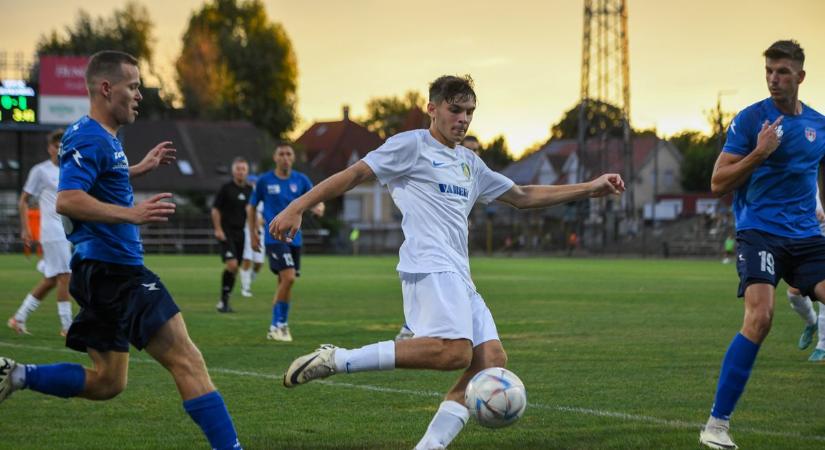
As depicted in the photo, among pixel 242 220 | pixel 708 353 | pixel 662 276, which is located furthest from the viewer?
pixel 662 276

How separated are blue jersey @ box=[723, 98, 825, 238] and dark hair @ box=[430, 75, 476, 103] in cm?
176

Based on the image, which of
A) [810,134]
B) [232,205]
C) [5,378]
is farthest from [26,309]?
[810,134]

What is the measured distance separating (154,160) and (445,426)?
226 centimetres

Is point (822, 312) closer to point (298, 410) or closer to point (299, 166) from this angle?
point (298, 410)

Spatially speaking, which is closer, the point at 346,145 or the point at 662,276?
the point at 662,276

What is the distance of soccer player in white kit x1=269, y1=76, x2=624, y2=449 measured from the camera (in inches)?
247

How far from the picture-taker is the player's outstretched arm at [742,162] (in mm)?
6895

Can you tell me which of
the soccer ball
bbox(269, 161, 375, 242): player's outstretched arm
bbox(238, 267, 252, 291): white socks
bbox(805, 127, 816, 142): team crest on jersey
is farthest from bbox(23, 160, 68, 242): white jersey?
bbox(805, 127, 816, 142): team crest on jersey

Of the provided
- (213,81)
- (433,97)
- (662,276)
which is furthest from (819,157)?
(213,81)

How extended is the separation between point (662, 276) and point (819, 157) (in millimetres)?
26195

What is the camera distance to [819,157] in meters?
7.44

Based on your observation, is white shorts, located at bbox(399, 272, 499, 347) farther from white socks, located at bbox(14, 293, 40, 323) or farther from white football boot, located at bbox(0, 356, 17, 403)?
white socks, located at bbox(14, 293, 40, 323)

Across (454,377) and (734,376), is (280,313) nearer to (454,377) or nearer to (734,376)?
(454,377)

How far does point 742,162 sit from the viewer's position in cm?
703
